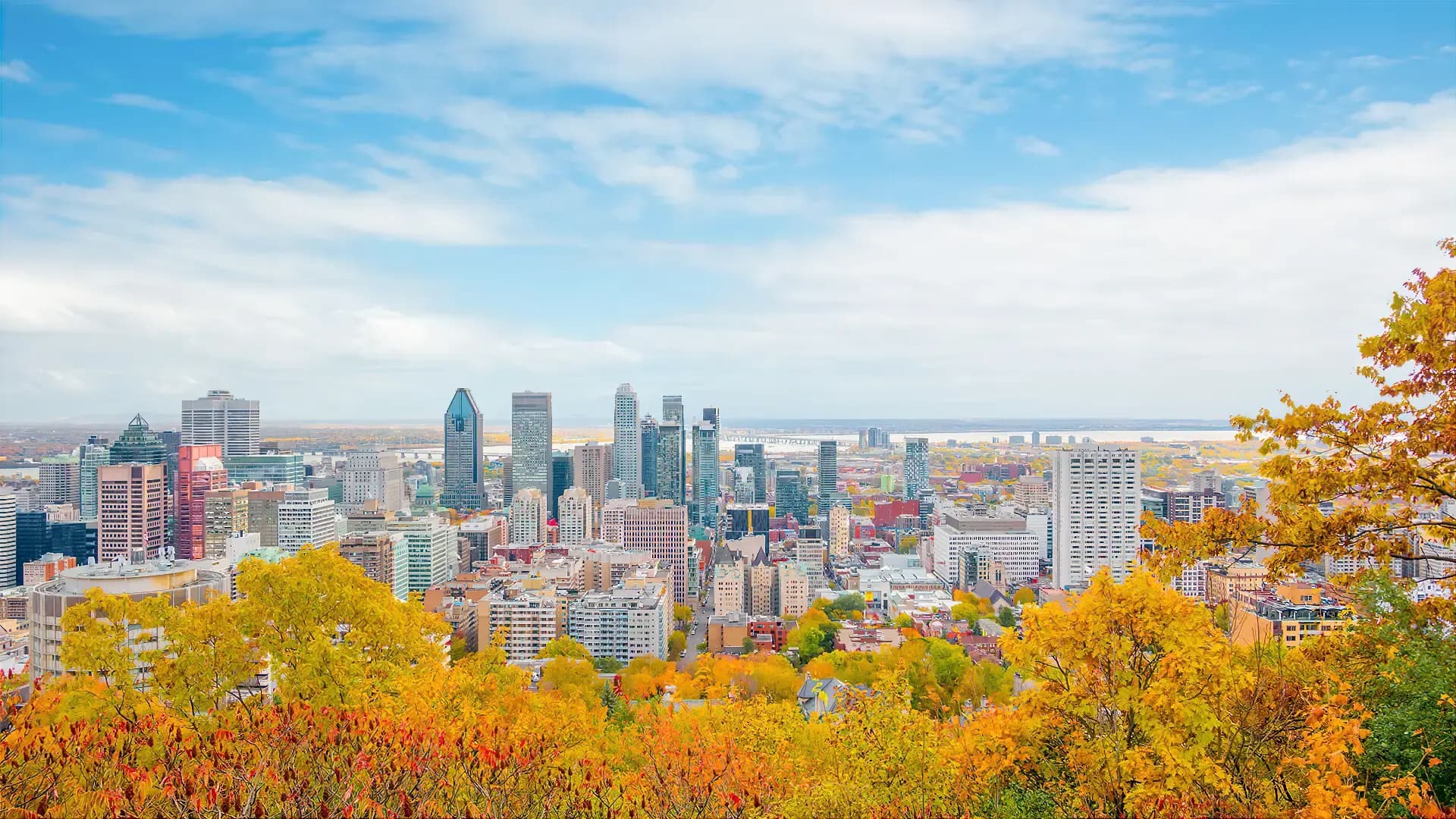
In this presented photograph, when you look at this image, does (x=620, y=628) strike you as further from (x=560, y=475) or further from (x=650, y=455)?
(x=650, y=455)

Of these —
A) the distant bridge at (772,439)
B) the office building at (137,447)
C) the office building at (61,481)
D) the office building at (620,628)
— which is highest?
the office building at (137,447)

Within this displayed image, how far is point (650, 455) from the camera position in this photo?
8375 cm

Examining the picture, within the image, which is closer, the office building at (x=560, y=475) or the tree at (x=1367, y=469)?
the tree at (x=1367, y=469)

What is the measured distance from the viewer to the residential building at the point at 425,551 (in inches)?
1732

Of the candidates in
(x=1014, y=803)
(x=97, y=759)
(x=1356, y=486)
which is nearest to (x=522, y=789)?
(x=97, y=759)

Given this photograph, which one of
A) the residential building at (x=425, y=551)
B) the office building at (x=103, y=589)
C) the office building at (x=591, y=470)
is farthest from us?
the office building at (x=591, y=470)

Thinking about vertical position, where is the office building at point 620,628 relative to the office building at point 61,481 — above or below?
below

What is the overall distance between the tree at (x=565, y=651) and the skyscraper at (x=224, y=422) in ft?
172

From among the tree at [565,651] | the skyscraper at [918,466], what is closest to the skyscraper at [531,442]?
the skyscraper at [918,466]

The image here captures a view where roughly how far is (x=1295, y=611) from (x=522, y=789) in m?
24.7

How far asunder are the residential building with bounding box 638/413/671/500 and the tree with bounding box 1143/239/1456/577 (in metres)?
77.5

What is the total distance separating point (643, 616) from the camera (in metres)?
29.5

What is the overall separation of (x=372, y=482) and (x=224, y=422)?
12.2 m

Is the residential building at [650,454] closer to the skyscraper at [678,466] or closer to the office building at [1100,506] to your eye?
the skyscraper at [678,466]
